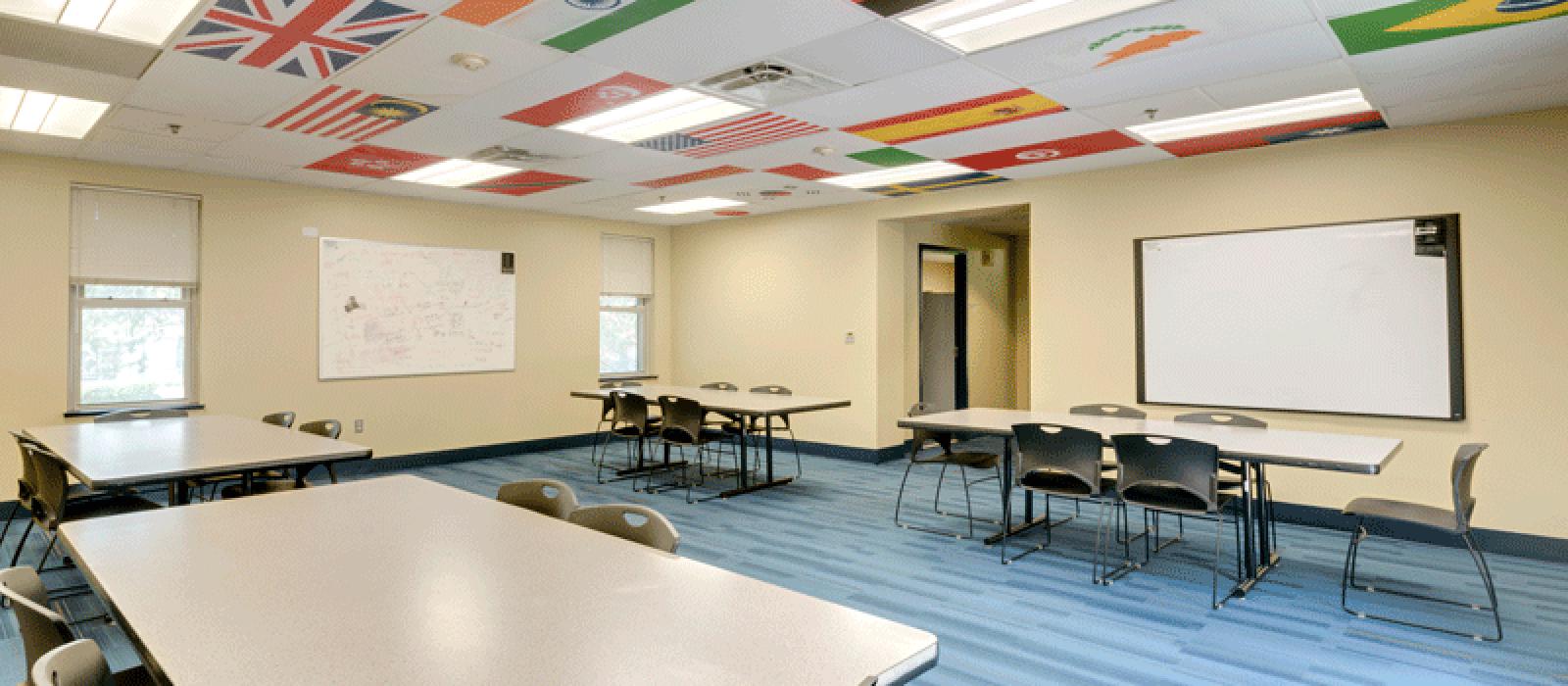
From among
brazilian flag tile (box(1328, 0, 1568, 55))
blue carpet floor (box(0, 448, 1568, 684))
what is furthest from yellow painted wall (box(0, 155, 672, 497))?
brazilian flag tile (box(1328, 0, 1568, 55))

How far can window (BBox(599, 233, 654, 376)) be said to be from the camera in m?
9.27

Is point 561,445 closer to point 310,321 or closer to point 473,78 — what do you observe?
point 310,321

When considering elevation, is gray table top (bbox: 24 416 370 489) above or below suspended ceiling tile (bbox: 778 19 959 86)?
below

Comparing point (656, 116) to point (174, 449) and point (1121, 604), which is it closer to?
point (174, 449)

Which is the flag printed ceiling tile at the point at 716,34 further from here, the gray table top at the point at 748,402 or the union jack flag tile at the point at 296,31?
the gray table top at the point at 748,402

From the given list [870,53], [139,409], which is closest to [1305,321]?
[870,53]

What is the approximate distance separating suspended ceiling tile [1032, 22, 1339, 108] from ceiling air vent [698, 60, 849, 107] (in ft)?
3.80

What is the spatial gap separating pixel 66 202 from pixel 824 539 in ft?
19.7

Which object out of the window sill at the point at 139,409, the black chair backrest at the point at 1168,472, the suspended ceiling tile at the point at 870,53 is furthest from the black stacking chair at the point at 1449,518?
the window sill at the point at 139,409

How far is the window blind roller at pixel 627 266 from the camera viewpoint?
925 cm

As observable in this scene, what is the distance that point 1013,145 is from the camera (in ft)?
17.9

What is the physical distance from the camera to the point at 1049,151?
562cm

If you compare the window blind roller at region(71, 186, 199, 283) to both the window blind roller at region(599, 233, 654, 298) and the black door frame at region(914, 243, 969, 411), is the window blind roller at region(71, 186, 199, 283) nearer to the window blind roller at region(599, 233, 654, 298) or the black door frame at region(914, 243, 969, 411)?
the window blind roller at region(599, 233, 654, 298)

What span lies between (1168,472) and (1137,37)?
6.78ft
